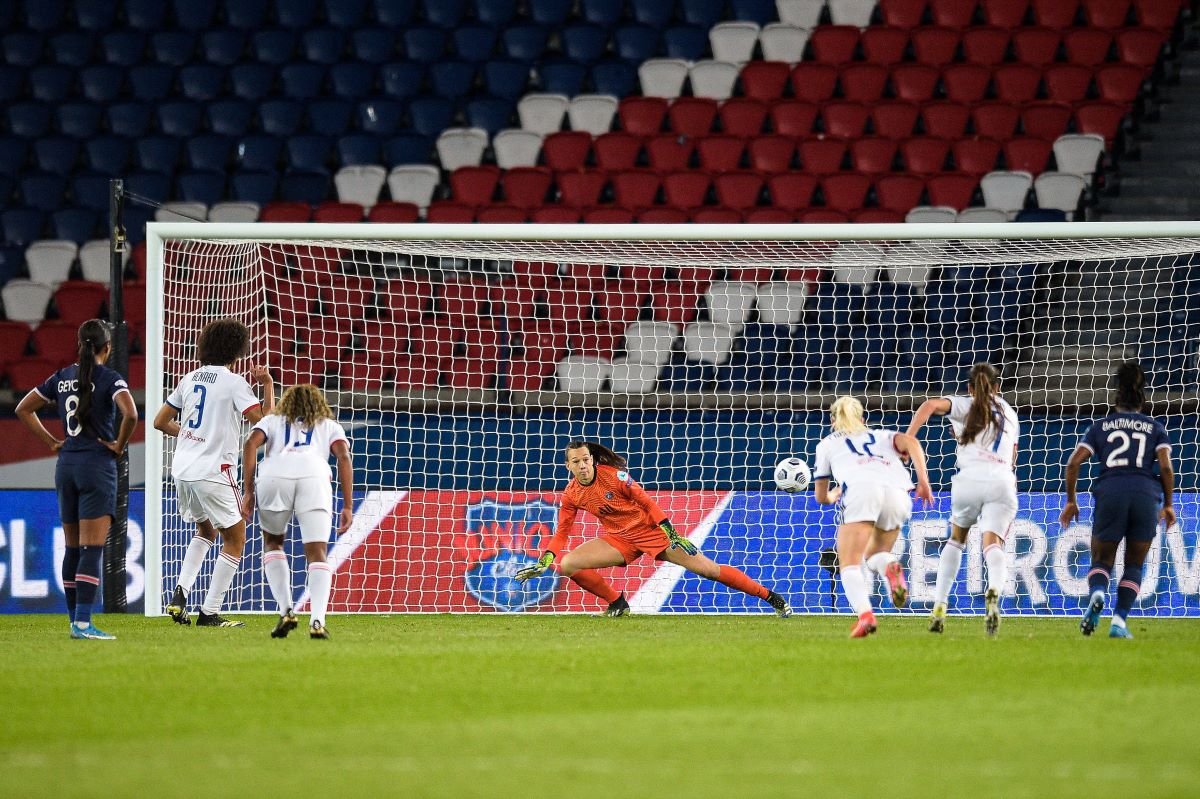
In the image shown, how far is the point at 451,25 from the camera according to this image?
802 inches

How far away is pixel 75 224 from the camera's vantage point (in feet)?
61.0

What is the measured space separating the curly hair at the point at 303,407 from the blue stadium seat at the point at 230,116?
429 inches

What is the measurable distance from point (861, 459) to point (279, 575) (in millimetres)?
3691

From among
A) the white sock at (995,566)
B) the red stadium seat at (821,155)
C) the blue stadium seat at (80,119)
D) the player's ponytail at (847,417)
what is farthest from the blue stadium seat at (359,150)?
the white sock at (995,566)

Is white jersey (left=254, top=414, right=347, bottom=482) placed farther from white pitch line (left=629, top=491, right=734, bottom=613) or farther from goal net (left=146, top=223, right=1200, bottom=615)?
white pitch line (left=629, top=491, right=734, bottom=613)

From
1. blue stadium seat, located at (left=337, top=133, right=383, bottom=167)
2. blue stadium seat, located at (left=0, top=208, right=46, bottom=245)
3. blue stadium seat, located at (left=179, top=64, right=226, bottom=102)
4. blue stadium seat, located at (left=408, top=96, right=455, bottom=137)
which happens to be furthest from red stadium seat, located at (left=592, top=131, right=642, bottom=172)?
blue stadium seat, located at (left=0, top=208, right=46, bottom=245)

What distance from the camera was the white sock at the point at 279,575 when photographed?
31.5 ft

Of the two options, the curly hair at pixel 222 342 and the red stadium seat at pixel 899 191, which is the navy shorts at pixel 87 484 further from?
the red stadium seat at pixel 899 191

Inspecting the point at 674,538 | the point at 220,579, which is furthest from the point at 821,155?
the point at 220,579

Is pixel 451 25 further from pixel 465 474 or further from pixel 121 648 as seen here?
pixel 121 648

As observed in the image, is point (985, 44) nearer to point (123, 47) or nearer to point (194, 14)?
point (194, 14)

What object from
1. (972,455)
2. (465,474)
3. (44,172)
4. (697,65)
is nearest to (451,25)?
(697,65)

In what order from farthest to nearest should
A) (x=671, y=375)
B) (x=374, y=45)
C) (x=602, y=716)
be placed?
(x=374, y=45), (x=671, y=375), (x=602, y=716)

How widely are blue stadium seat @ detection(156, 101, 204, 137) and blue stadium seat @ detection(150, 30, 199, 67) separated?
2.82 ft
